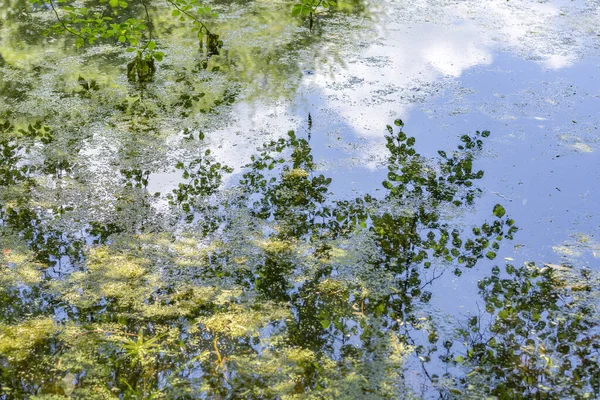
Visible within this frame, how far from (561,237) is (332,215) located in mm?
941

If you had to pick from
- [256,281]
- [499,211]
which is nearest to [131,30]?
[256,281]

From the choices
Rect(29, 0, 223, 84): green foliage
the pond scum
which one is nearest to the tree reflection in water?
the pond scum

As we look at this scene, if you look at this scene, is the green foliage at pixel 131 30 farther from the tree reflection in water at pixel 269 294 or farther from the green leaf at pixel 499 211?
the green leaf at pixel 499 211

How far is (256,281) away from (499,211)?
1.12m

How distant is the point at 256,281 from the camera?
2.35m

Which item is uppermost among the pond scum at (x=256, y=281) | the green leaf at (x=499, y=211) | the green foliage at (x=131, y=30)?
the green foliage at (x=131, y=30)

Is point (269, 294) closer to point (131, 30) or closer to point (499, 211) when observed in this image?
point (499, 211)

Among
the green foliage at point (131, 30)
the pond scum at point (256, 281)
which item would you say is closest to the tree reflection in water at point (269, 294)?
the pond scum at point (256, 281)

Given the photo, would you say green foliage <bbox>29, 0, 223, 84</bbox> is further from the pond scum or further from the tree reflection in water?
the tree reflection in water

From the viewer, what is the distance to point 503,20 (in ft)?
16.8

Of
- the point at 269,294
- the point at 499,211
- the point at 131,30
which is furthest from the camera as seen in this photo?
the point at 131,30

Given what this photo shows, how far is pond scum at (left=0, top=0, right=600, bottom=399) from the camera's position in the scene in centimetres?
192

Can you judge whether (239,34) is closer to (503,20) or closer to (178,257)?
(503,20)

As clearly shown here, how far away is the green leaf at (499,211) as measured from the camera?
2.73m
